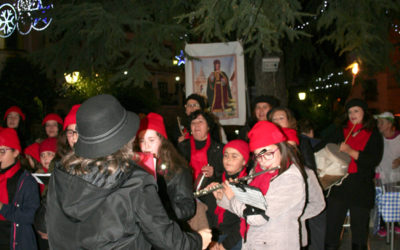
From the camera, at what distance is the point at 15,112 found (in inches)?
264

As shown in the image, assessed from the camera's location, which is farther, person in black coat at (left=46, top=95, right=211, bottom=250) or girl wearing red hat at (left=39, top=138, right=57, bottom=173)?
girl wearing red hat at (left=39, top=138, right=57, bottom=173)

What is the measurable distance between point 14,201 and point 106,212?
7.03ft

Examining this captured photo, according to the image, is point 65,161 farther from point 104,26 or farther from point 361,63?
point 361,63

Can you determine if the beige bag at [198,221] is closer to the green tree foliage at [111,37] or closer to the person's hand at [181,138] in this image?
the person's hand at [181,138]

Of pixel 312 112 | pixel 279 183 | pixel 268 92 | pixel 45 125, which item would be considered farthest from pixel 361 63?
pixel 312 112

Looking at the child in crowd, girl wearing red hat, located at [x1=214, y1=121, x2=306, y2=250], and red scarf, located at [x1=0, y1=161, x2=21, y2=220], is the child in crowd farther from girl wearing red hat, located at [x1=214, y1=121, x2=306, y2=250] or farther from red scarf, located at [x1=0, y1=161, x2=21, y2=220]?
girl wearing red hat, located at [x1=214, y1=121, x2=306, y2=250]

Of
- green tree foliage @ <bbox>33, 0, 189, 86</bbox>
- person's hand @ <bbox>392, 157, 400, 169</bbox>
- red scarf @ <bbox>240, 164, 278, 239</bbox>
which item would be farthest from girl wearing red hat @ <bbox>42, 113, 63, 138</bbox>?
person's hand @ <bbox>392, 157, 400, 169</bbox>

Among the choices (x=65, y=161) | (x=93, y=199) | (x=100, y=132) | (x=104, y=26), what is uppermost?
(x=104, y=26)

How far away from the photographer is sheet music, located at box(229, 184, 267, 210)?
277 centimetres

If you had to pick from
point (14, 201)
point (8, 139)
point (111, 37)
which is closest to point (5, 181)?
point (14, 201)

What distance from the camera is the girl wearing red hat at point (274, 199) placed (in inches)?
114

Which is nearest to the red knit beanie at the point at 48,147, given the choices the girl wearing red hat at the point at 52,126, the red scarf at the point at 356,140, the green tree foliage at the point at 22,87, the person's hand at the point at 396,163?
the girl wearing red hat at the point at 52,126

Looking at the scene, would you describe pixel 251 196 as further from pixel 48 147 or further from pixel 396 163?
pixel 396 163

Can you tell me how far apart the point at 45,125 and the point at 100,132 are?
3.90m
